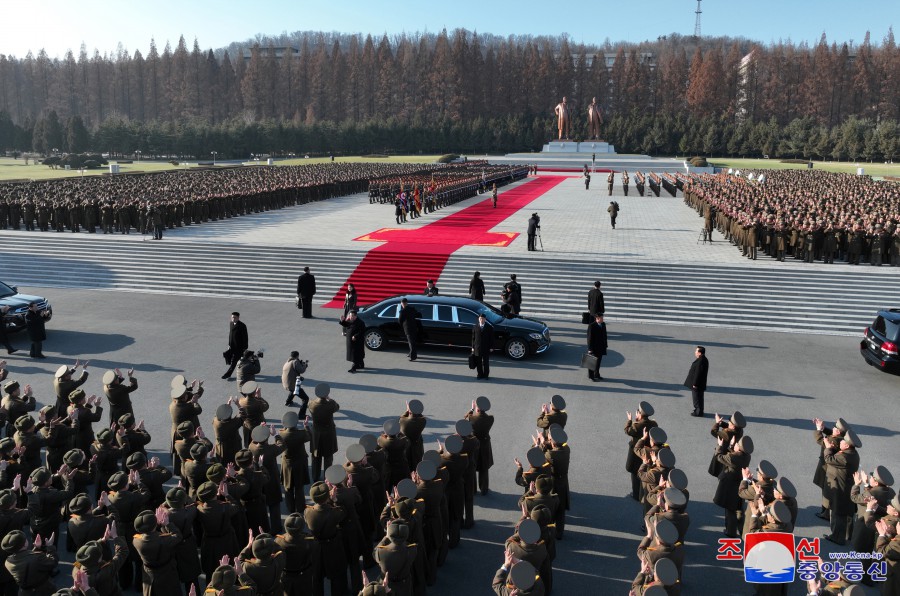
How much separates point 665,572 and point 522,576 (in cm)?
106

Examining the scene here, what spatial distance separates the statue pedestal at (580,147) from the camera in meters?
86.9

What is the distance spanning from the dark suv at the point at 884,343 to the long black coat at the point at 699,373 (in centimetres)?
450

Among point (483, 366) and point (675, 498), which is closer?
point (675, 498)

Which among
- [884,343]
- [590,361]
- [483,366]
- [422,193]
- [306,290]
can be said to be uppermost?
[422,193]

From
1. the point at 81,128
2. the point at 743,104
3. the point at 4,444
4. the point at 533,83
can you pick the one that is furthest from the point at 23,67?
the point at 4,444

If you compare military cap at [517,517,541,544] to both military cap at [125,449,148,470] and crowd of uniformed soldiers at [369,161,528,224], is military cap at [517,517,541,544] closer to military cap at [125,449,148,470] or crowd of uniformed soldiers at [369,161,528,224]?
military cap at [125,449,148,470]

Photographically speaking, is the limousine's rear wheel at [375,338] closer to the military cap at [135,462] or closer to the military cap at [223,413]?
the military cap at [223,413]

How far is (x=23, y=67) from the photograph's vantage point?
132 m

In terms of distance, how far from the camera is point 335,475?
21.1 feet

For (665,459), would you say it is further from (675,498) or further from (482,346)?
(482,346)

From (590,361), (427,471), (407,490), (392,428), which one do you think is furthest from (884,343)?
(407,490)

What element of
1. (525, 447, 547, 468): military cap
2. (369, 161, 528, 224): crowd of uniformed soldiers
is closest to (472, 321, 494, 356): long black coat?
(525, 447, 547, 468): military cap

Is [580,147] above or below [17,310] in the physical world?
above

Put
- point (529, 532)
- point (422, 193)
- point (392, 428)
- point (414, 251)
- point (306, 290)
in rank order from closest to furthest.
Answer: point (529, 532) → point (392, 428) → point (306, 290) → point (414, 251) → point (422, 193)
